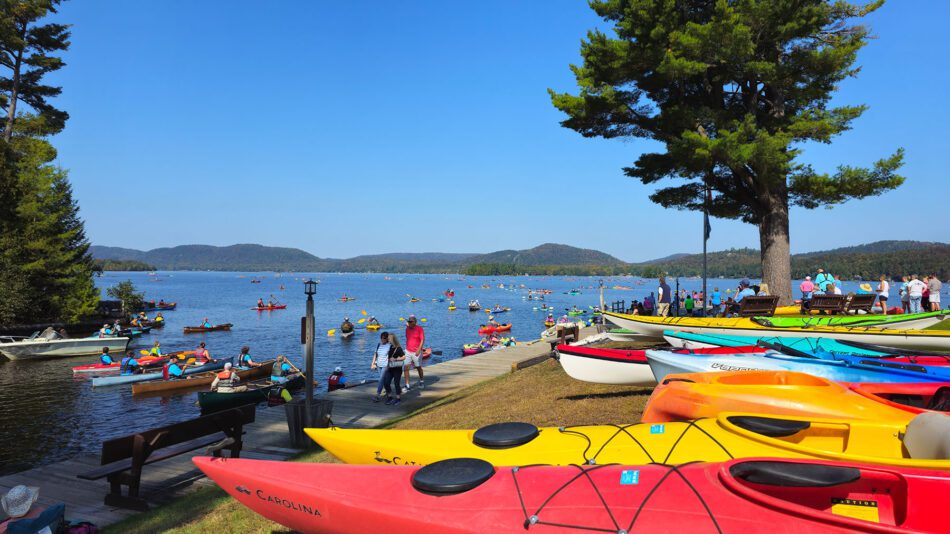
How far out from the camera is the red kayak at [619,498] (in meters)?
2.92

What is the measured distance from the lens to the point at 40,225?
32.3 metres

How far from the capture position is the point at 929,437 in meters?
3.54

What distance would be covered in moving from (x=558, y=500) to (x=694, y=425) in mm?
1753

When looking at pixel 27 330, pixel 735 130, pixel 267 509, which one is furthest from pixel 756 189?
pixel 27 330

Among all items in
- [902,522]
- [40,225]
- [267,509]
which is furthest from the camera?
[40,225]

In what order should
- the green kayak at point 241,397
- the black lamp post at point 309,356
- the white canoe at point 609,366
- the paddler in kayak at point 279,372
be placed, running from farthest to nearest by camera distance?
the paddler in kayak at point 279,372, the green kayak at point 241,397, the white canoe at point 609,366, the black lamp post at point 309,356

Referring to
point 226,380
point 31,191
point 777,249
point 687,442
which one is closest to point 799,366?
point 687,442

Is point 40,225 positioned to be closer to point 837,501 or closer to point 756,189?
point 756,189

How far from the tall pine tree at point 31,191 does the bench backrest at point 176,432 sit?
101 ft

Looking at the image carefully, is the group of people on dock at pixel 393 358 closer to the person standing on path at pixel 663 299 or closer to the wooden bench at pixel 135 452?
the wooden bench at pixel 135 452

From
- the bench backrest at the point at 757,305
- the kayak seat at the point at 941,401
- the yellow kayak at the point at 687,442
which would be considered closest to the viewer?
the yellow kayak at the point at 687,442

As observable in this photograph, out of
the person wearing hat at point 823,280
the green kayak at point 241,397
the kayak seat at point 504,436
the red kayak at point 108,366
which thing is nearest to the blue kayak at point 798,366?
the kayak seat at point 504,436

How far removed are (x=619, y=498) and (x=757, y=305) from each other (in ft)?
42.1

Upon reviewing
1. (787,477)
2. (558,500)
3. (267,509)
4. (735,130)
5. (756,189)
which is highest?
(735,130)
